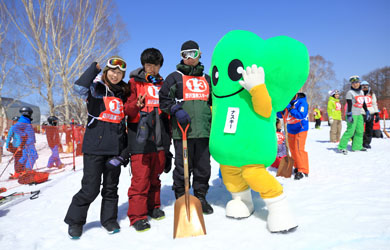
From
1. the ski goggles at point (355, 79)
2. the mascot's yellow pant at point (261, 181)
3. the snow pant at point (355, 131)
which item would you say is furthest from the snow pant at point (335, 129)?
the mascot's yellow pant at point (261, 181)

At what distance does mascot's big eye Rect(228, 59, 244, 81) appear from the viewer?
7.70 feet

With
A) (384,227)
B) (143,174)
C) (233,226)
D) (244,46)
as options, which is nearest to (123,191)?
(143,174)

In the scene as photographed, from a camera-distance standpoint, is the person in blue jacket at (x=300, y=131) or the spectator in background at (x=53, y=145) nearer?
the person in blue jacket at (x=300, y=131)

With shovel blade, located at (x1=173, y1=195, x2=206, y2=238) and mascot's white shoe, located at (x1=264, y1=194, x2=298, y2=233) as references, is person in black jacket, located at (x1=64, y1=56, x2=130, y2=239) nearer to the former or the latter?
shovel blade, located at (x1=173, y1=195, x2=206, y2=238)

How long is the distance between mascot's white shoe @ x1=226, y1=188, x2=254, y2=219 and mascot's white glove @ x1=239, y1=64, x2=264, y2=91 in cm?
121

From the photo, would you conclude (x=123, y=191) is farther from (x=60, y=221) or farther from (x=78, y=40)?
(x=78, y=40)

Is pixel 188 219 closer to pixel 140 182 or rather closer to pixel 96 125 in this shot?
pixel 140 182

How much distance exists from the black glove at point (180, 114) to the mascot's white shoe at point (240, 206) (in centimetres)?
101

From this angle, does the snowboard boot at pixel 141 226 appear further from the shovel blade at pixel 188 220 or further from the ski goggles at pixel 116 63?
the ski goggles at pixel 116 63

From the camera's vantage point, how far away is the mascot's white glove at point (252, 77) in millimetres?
2195

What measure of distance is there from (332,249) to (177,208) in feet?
4.47

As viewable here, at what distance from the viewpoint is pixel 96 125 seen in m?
2.45

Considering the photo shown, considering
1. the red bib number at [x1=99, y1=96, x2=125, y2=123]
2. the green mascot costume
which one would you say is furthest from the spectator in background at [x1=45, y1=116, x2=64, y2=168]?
the green mascot costume

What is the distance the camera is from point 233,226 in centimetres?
243
